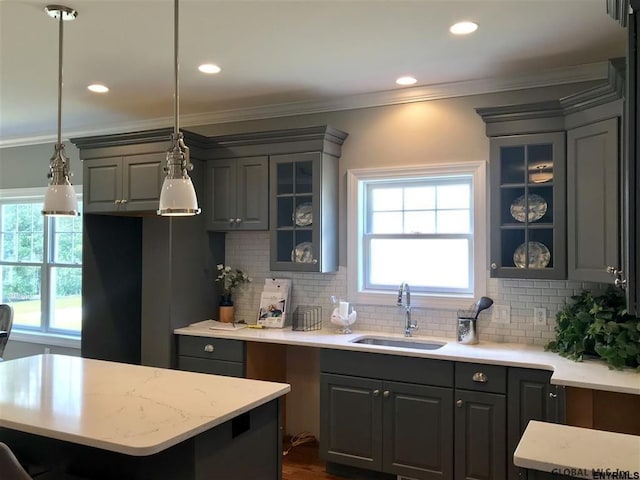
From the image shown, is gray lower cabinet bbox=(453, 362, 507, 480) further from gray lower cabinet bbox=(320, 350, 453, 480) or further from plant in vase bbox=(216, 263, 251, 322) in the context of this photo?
plant in vase bbox=(216, 263, 251, 322)

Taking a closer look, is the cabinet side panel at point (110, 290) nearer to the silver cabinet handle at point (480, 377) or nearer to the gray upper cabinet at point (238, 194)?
the gray upper cabinet at point (238, 194)

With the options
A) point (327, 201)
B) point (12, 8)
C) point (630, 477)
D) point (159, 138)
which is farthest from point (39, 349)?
point (630, 477)

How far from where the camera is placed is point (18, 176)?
5922 millimetres

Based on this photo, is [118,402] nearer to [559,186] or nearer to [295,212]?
[295,212]

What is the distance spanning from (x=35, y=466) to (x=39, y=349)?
3.82 meters

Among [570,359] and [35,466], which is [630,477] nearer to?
[570,359]

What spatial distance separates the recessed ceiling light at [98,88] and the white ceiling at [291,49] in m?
0.06

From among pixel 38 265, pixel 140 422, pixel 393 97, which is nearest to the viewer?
pixel 140 422

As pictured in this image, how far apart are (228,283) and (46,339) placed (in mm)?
2474

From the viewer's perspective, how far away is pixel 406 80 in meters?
3.77

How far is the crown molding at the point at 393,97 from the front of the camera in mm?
3486

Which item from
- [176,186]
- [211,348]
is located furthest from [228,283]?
[176,186]

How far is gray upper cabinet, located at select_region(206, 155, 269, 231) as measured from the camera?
423 cm

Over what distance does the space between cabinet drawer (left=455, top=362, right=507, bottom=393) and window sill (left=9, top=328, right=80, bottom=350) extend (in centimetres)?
394
